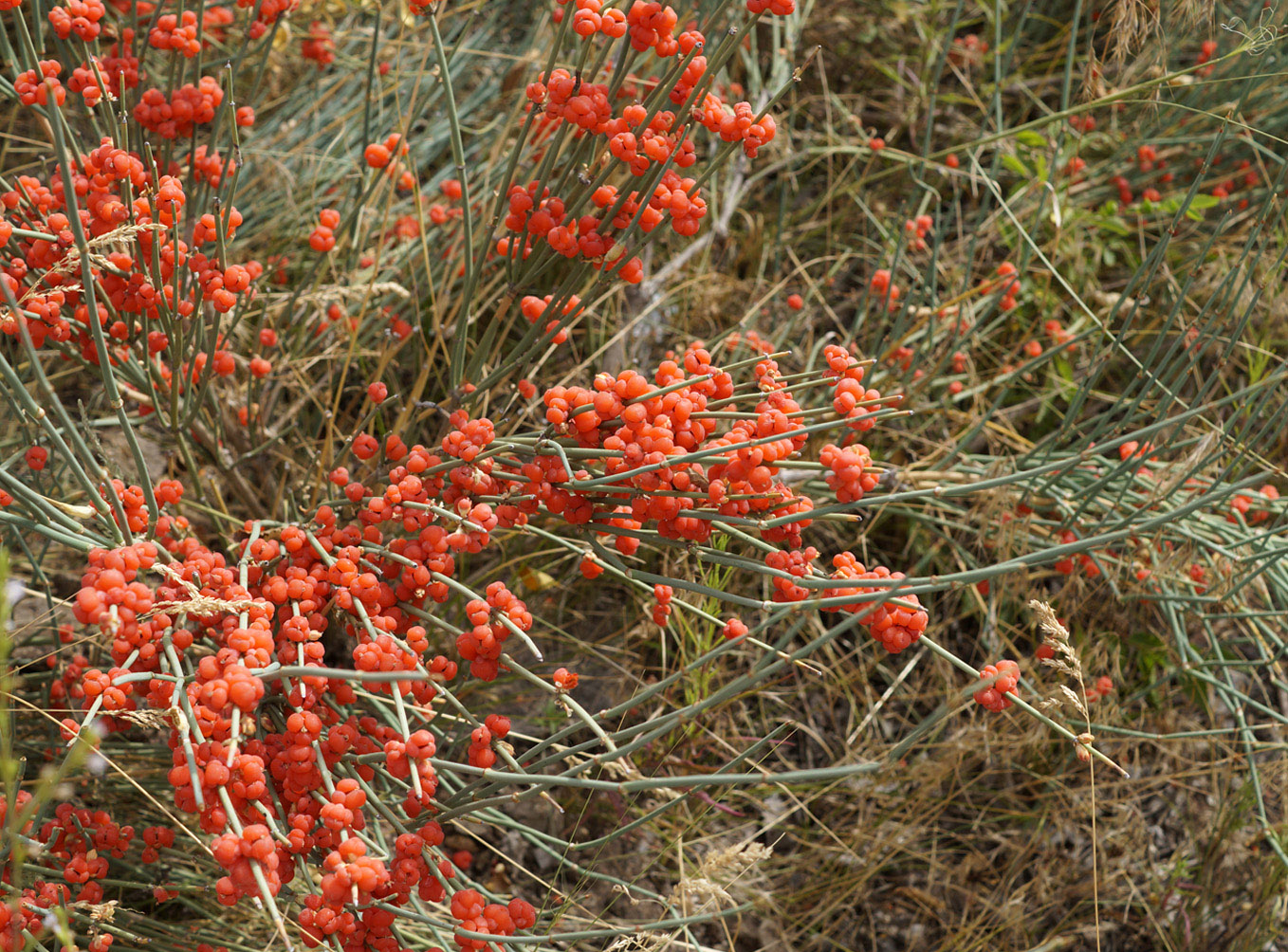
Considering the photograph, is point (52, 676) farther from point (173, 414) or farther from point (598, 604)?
point (598, 604)

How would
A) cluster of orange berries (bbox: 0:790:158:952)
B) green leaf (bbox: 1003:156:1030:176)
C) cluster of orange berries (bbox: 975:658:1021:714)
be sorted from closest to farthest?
cluster of orange berries (bbox: 975:658:1021:714)
cluster of orange berries (bbox: 0:790:158:952)
green leaf (bbox: 1003:156:1030:176)

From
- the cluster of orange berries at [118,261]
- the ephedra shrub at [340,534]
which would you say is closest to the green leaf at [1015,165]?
the ephedra shrub at [340,534]

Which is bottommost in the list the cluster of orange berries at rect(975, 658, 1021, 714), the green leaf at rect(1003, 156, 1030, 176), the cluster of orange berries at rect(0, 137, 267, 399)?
the cluster of orange berries at rect(975, 658, 1021, 714)

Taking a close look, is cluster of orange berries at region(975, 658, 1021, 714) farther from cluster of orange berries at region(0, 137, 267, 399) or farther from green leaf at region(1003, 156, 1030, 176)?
green leaf at region(1003, 156, 1030, 176)

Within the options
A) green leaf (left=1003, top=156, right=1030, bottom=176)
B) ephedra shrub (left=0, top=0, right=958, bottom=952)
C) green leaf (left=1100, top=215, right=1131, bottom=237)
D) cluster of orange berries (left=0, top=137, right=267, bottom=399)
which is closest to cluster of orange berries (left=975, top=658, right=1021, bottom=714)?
ephedra shrub (left=0, top=0, right=958, bottom=952)

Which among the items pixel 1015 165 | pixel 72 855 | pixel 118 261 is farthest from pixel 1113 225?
pixel 72 855

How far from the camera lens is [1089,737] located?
3.44 feet

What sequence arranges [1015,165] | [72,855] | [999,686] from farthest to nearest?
1. [1015,165]
2. [72,855]
3. [999,686]

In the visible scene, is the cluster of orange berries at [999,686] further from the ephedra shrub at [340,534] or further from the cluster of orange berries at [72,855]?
the cluster of orange berries at [72,855]

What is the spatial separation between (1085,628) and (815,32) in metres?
1.86

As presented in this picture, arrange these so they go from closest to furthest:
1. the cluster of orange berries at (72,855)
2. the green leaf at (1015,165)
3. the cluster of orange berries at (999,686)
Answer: the cluster of orange berries at (999,686) → the cluster of orange berries at (72,855) → the green leaf at (1015,165)

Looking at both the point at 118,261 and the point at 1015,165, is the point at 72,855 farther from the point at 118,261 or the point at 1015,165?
the point at 1015,165

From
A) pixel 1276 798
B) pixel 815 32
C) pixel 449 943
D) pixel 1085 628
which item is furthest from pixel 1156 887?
pixel 815 32

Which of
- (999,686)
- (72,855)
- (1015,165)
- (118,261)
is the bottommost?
(72,855)
